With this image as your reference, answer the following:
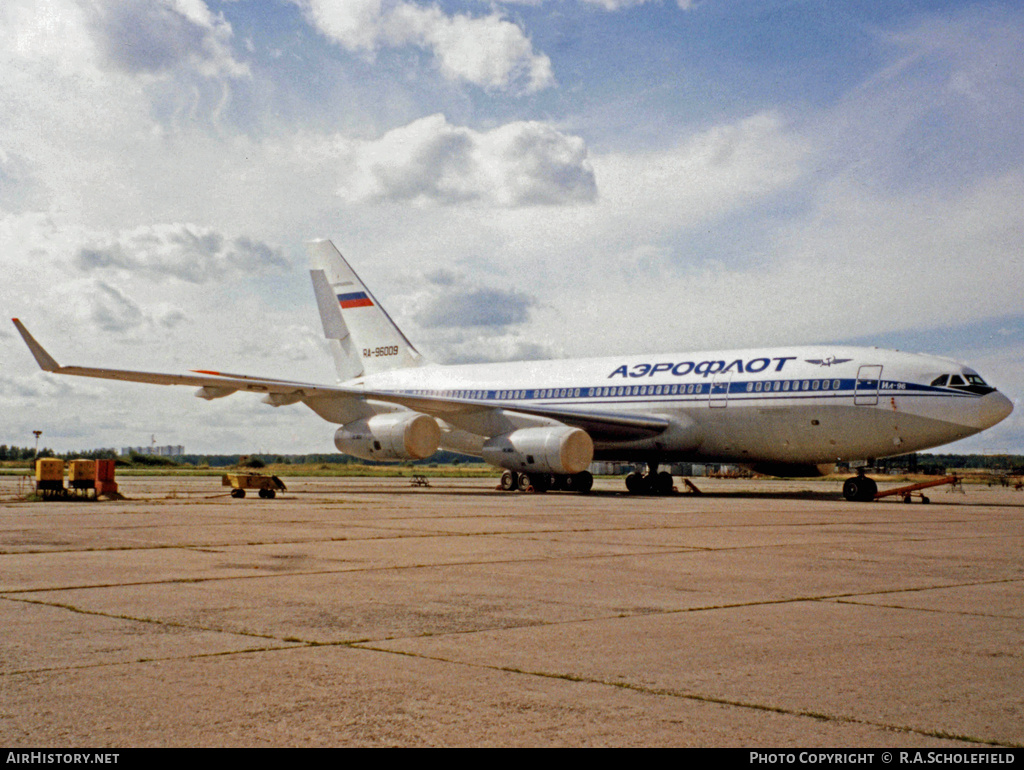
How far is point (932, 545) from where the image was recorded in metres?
11.1

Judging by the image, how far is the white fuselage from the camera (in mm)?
22094

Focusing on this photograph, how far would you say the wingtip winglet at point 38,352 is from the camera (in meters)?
21.3

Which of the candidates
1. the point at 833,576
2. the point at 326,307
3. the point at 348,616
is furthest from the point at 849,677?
the point at 326,307

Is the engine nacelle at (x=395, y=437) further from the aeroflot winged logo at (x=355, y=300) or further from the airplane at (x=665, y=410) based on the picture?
the aeroflot winged logo at (x=355, y=300)

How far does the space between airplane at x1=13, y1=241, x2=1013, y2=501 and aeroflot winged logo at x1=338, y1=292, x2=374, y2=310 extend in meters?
4.97

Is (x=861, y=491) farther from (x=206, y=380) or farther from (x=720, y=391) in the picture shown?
(x=206, y=380)

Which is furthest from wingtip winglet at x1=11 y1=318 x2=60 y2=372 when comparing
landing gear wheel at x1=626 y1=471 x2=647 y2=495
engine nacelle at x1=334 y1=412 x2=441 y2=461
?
landing gear wheel at x1=626 y1=471 x2=647 y2=495

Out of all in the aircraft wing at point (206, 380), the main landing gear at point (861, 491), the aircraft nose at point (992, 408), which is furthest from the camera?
the main landing gear at point (861, 491)

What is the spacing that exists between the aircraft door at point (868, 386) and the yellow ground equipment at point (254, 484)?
13442 mm

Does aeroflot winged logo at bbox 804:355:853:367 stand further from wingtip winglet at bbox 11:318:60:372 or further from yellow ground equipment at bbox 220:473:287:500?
wingtip winglet at bbox 11:318:60:372

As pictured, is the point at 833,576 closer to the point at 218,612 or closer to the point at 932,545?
the point at 932,545

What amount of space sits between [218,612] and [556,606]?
2132 mm

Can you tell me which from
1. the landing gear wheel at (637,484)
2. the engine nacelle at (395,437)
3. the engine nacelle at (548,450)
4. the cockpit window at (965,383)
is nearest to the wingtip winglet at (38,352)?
the engine nacelle at (395,437)

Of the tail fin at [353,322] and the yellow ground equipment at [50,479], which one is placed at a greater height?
the tail fin at [353,322]
